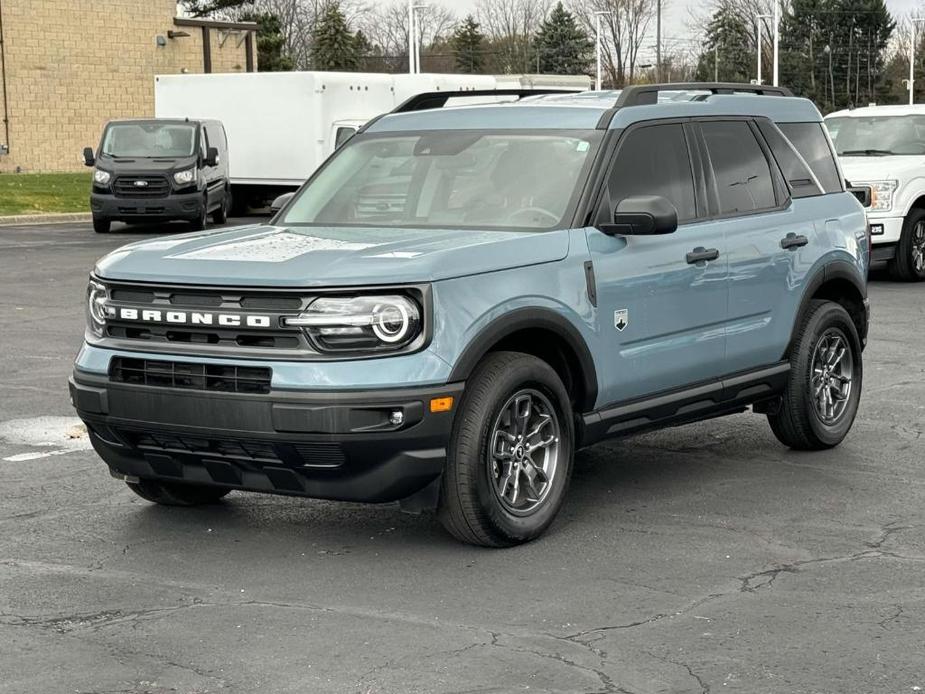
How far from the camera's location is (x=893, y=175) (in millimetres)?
17719

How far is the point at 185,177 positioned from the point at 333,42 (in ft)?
221

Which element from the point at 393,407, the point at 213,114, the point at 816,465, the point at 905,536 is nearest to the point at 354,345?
the point at 393,407

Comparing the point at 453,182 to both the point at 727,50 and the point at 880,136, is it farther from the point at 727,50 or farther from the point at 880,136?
the point at 727,50

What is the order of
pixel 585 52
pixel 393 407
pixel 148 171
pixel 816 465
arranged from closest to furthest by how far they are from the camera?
pixel 393 407 < pixel 816 465 < pixel 148 171 < pixel 585 52

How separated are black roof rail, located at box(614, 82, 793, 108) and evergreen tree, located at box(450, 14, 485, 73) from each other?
9067 cm

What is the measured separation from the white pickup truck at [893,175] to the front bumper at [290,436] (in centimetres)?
1262

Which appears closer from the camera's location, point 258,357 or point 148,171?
point 258,357

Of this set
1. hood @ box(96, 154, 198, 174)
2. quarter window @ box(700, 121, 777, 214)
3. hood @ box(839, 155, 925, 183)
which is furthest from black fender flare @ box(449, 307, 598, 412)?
hood @ box(96, 154, 198, 174)

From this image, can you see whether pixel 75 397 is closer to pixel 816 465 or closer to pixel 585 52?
pixel 816 465

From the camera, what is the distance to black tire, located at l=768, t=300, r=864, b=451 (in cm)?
823

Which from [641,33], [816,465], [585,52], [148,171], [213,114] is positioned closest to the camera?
[816,465]

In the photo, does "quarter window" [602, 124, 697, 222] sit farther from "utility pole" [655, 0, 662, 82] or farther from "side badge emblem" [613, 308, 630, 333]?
"utility pole" [655, 0, 662, 82]

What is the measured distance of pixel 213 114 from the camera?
32594 mm

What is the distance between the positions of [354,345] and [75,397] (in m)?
1.33
